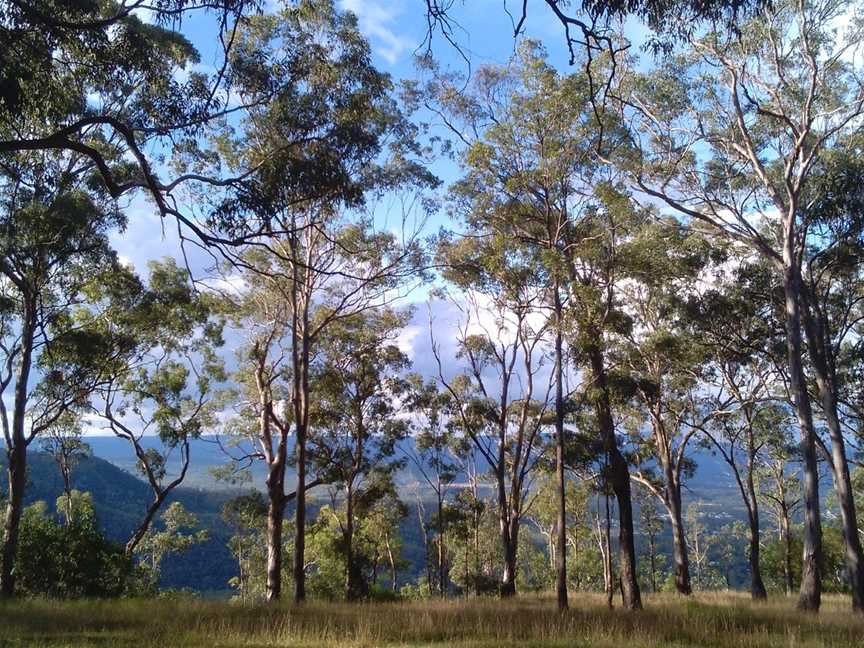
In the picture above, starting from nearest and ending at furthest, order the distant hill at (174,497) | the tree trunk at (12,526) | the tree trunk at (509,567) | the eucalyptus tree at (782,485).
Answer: the tree trunk at (12,526) → the tree trunk at (509,567) → the eucalyptus tree at (782,485) → the distant hill at (174,497)

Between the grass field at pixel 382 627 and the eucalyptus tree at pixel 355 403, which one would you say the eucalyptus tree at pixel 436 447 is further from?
the grass field at pixel 382 627

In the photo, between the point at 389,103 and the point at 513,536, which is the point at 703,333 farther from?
the point at 389,103

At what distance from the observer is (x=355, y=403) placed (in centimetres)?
2188

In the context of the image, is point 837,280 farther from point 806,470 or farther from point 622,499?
point 622,499

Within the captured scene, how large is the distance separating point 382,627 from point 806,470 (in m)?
9.52

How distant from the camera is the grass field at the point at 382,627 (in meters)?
6.93

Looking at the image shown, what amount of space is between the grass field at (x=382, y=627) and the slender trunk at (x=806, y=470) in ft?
6.72

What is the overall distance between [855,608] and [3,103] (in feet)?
49.3

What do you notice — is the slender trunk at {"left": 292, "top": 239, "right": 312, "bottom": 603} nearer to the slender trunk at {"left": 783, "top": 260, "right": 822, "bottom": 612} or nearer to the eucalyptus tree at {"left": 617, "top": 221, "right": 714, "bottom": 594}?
the eucalyptus tree at {"left": 617, "top": 221, "right": 714, "bottom": 594}

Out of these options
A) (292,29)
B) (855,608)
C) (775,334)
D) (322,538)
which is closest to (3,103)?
(292,29)

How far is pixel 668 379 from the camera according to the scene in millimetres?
22719

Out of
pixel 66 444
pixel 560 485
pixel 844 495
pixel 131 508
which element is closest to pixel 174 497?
pixel 131 508

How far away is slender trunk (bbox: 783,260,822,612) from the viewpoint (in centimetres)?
1253

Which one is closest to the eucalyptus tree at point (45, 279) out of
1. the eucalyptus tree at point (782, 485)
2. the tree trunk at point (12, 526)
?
the tree trunk at point (12, 526)
